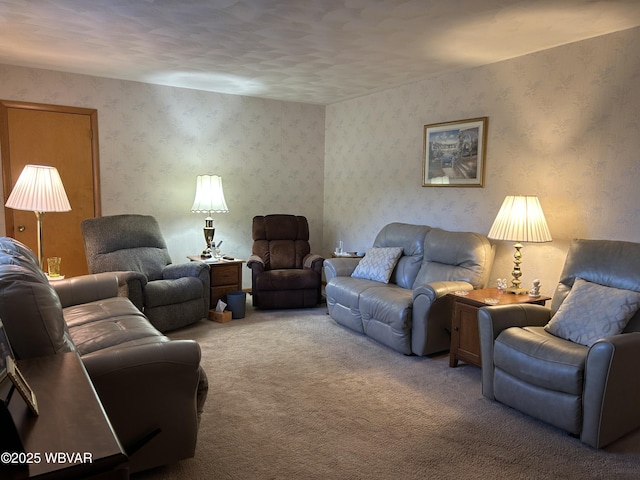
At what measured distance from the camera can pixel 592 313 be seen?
2.76 meters

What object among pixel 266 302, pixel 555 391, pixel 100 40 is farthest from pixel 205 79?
pixel 555 391

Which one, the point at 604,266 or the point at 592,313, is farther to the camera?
the point at 604,266

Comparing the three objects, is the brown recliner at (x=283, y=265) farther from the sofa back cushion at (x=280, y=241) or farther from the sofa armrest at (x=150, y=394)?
the sofa armrest at (x=150, y=394)

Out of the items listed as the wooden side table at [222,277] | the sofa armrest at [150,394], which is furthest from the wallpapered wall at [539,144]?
the sofa armrest at [150,394]

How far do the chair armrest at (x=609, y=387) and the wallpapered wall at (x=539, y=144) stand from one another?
1.11 meters

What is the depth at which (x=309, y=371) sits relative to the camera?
3.44 meters

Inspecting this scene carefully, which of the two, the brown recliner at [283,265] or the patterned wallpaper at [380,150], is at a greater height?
the patterned wallpaper at [380,150]

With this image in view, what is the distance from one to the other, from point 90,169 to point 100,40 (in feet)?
5.66

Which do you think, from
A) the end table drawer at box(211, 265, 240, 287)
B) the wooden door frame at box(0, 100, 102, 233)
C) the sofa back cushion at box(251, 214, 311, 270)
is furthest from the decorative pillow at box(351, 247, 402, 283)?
the wooden door frame at box(0, 100, 102, 233)

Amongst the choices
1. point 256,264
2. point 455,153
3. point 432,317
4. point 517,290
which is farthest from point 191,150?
point 517,290

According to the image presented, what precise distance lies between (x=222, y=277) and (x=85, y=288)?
5.48 feet

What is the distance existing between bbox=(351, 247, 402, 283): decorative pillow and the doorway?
113 inches

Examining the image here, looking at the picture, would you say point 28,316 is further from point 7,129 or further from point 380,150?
point 380,150

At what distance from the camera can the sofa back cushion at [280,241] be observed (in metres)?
5.34
